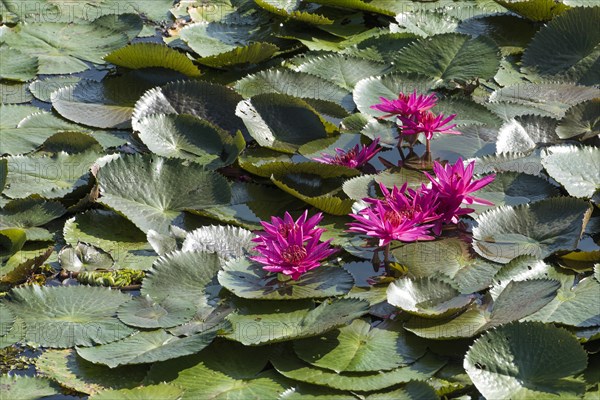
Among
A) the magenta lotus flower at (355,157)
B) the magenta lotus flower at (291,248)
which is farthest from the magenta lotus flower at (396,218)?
the magenta lotus flower at (355,157)

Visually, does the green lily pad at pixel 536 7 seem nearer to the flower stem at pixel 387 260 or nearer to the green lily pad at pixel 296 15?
the green lily pad at pixel 296 15

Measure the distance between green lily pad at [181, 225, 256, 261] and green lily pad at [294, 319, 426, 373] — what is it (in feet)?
1.67

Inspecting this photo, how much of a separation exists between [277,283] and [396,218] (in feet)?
1.53

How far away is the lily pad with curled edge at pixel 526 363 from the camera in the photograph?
2.54 meters

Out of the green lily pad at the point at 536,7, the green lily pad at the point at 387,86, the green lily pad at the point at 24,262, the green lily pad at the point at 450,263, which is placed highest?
the green lily pad at the point at 536,7

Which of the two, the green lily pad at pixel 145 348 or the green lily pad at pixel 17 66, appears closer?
the green lily pad at pixel 145 348

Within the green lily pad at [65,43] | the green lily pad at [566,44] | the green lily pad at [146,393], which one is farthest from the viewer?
the green lily pad at [65,43]

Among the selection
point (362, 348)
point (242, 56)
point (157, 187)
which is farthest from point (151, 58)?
point (362, 348)

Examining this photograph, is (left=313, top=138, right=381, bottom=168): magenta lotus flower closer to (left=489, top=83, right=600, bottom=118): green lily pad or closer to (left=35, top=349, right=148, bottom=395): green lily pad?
(left=489, top=83, right=600, bottom=118): green lily pad

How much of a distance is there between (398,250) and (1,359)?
1382 mm

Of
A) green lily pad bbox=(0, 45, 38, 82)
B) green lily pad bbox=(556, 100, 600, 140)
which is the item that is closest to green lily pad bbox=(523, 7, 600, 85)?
green lily pad bbox=(556, 100, 600, 140)

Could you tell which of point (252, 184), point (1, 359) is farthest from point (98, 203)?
point (1, 359)

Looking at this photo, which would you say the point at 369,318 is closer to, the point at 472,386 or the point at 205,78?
the point at 472,386

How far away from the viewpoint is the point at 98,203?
11.8 feet
